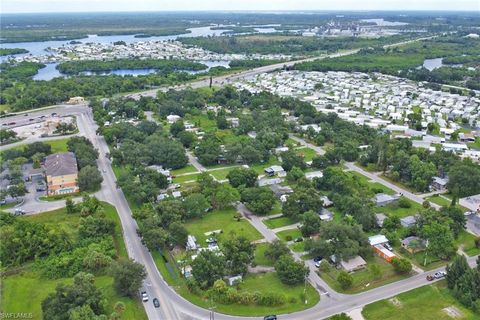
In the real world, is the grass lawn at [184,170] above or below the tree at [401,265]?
below

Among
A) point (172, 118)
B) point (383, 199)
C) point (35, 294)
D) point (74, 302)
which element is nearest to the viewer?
point (74, 302)

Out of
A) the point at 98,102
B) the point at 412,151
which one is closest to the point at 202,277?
the point at 412,151

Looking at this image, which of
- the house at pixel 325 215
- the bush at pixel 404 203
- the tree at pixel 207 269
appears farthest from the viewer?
the bush at pixel 404 203

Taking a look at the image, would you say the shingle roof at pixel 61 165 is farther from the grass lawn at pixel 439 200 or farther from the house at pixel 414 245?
the grass lawn at pixel 439 200

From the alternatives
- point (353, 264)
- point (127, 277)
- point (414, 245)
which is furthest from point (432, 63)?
point (127, 277)

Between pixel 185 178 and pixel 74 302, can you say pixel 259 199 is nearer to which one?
pixel 185 178

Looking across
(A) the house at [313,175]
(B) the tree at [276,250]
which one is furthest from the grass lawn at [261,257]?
(A) the house at [313,175]

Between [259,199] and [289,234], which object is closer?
[289,234]
